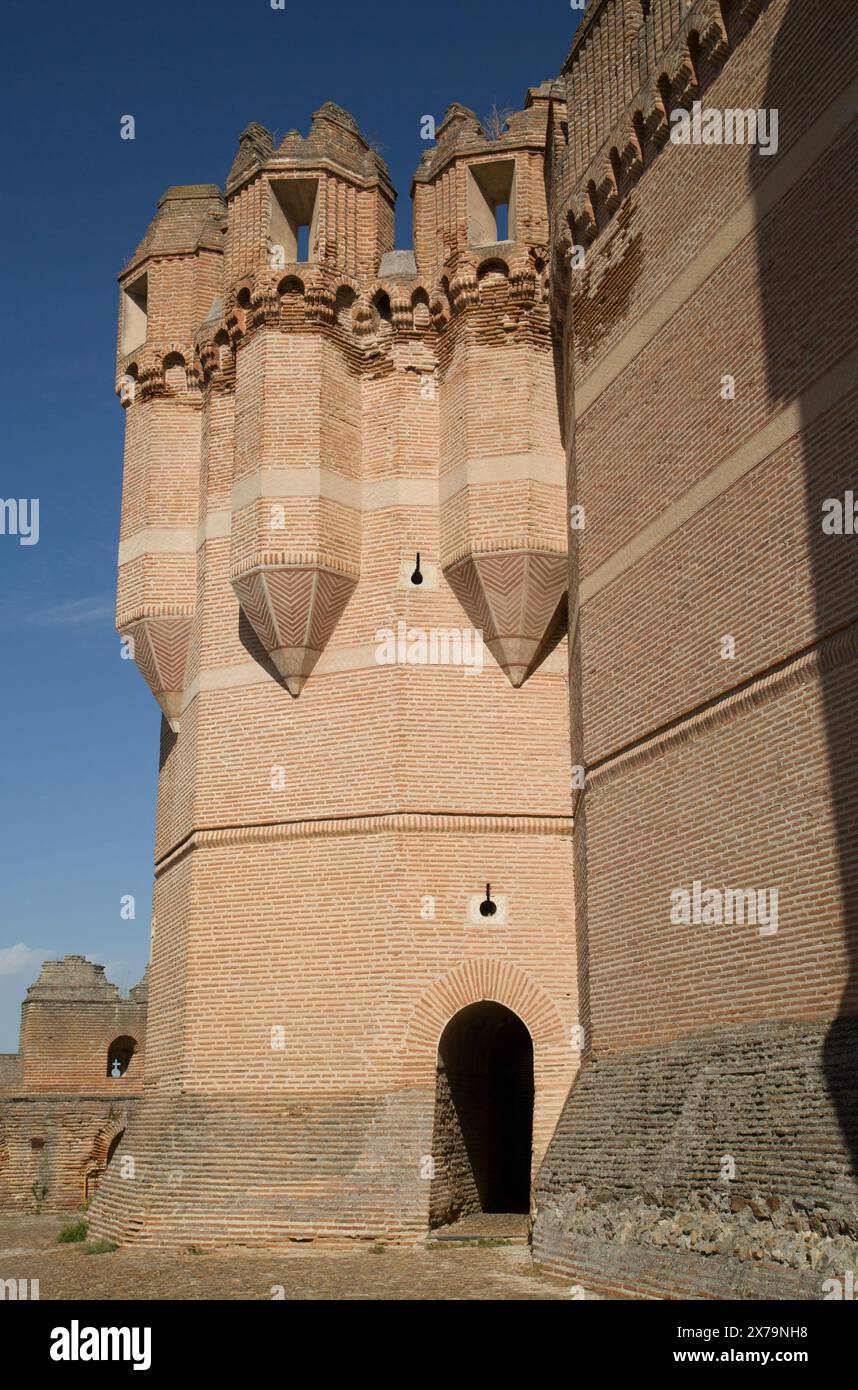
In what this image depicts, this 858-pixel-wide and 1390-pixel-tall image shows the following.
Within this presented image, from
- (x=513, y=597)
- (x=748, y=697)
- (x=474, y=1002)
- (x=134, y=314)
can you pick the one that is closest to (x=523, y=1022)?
(x=474, y=1002)

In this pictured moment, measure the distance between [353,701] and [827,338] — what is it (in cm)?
689

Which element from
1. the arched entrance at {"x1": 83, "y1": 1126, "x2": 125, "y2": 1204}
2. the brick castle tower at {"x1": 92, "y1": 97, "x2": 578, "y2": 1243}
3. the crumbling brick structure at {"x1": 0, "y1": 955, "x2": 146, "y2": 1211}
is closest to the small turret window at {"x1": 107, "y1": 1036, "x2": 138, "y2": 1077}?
the crumbling brick structure at {"x1": 0, "y1": 955, "x2": 146, "y2": 1211}

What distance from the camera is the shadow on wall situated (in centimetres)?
865

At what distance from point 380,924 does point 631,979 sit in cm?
314

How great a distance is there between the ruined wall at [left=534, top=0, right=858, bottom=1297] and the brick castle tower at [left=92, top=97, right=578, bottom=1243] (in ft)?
4.23

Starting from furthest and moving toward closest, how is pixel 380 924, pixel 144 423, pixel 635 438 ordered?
pixel 144 423, pixel 380 924, pixel 635 438

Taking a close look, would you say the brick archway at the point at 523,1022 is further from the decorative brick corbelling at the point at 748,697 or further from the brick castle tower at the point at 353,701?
the decorative brick corbelling at the point at 748,697

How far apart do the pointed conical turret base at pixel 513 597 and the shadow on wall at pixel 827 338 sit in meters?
4.62

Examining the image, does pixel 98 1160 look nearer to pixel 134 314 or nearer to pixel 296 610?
pixel 296 610

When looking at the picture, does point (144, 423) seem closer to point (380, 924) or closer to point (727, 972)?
point (380, 924)

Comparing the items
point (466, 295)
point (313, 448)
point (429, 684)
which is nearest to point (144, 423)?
point (313, 448)

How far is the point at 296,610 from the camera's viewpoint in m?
14.7

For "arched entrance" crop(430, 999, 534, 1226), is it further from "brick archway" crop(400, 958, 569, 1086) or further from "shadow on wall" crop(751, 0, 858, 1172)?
Answer: "shadow on wall" crop(751, 0, 858, 1172)

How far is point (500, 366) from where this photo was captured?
1500cm
